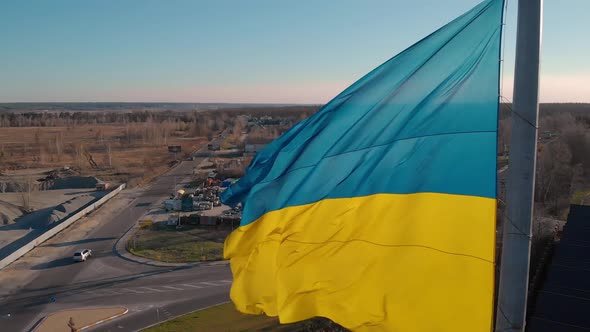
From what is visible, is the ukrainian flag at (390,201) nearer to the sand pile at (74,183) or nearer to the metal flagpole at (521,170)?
the metal flagpole at (521,170)

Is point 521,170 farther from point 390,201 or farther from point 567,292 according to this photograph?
point 567,292

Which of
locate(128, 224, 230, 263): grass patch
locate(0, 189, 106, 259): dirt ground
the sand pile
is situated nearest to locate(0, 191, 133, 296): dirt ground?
locate(0, 189, 106, 259): dirt ground

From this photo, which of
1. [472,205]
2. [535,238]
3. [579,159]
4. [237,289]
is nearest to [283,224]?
[237,289]

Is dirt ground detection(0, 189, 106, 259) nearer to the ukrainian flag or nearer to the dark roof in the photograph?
the dark roof

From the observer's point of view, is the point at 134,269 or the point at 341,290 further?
the point at 134,269

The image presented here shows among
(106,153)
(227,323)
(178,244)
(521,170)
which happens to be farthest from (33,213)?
(106,153)

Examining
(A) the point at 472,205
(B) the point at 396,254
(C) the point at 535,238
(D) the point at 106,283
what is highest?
(A) the point at 472,205

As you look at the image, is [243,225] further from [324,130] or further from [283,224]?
[324,130]

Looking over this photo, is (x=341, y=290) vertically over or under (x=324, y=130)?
under
